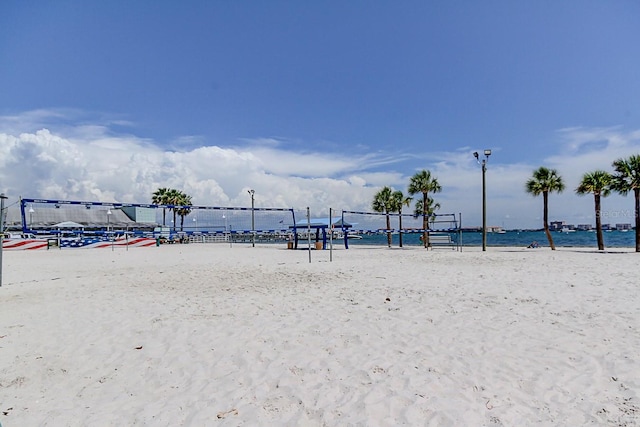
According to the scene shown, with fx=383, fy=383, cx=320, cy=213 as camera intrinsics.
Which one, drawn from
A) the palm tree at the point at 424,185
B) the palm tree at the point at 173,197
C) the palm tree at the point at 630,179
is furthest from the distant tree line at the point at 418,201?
the palm tree at the point at 173,197

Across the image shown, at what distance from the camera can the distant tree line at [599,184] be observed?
18078mm

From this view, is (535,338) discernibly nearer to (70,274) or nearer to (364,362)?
(364,362)

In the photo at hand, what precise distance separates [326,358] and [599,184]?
71.0 feet

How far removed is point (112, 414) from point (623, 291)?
762 cm

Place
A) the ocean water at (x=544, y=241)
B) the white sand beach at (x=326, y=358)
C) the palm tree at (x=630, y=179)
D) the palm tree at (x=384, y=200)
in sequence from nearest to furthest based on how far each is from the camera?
the white sand beach at (x=326, y=358), the palm tree at (x=630, y=179), the palm tree at (x=384, y=200), the ocean water at (x=544, y=241)

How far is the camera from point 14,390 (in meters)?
3.08

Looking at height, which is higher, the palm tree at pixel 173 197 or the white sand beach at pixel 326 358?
the palm tree at pixel 173 197

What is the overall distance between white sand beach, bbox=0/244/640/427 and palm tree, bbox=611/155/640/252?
14.6 metres

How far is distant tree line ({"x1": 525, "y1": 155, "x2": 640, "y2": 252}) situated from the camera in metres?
18.1

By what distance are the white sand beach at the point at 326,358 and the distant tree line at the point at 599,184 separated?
1462 cm

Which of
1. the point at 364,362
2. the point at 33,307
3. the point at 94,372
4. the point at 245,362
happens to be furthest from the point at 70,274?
the point at 364,362

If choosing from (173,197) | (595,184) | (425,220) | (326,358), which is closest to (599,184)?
(595,184)

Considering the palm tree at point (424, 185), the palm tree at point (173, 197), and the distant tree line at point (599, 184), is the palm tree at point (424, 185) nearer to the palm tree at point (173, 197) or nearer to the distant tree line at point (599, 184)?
the distant tree line at point (599, 184)

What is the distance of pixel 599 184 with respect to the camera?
64.4ft
